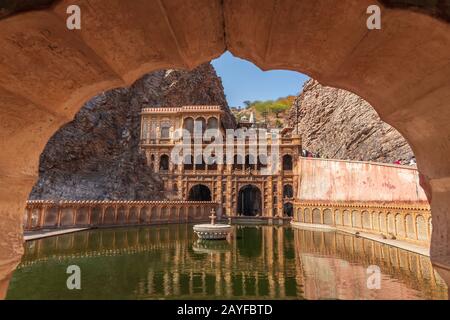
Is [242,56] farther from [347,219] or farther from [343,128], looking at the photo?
[343,128]

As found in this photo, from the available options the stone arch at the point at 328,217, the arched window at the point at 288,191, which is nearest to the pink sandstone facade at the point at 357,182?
the stone arch at the point at 328,217

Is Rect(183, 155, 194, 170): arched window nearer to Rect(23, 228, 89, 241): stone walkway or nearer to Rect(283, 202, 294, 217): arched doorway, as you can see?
Rect(283, 202, 294, 217): arched doorway

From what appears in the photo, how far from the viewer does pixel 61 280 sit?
944 cm

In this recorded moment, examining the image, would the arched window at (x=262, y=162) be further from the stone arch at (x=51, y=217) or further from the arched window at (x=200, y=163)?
the stone arch at (x=51, y=217)

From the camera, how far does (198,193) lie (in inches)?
1753

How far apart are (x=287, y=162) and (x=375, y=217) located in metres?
19.3

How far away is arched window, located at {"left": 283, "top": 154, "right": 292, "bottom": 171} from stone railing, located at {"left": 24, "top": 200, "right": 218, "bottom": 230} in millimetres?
11200

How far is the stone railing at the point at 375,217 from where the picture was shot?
17.3 metres

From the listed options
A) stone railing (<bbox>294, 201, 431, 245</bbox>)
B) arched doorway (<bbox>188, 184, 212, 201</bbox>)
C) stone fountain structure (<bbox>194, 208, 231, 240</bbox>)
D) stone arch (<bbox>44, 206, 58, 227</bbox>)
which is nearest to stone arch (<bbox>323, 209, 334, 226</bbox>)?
stone railing (<bbox>294, 201, 431, 245</bbox>)

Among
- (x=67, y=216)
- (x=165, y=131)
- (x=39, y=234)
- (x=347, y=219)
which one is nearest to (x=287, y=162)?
(x=347, y=219)

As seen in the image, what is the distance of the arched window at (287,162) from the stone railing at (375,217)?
26.4 feet

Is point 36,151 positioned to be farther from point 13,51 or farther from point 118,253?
point 118,253

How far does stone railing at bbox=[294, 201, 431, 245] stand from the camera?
56.7 ft
